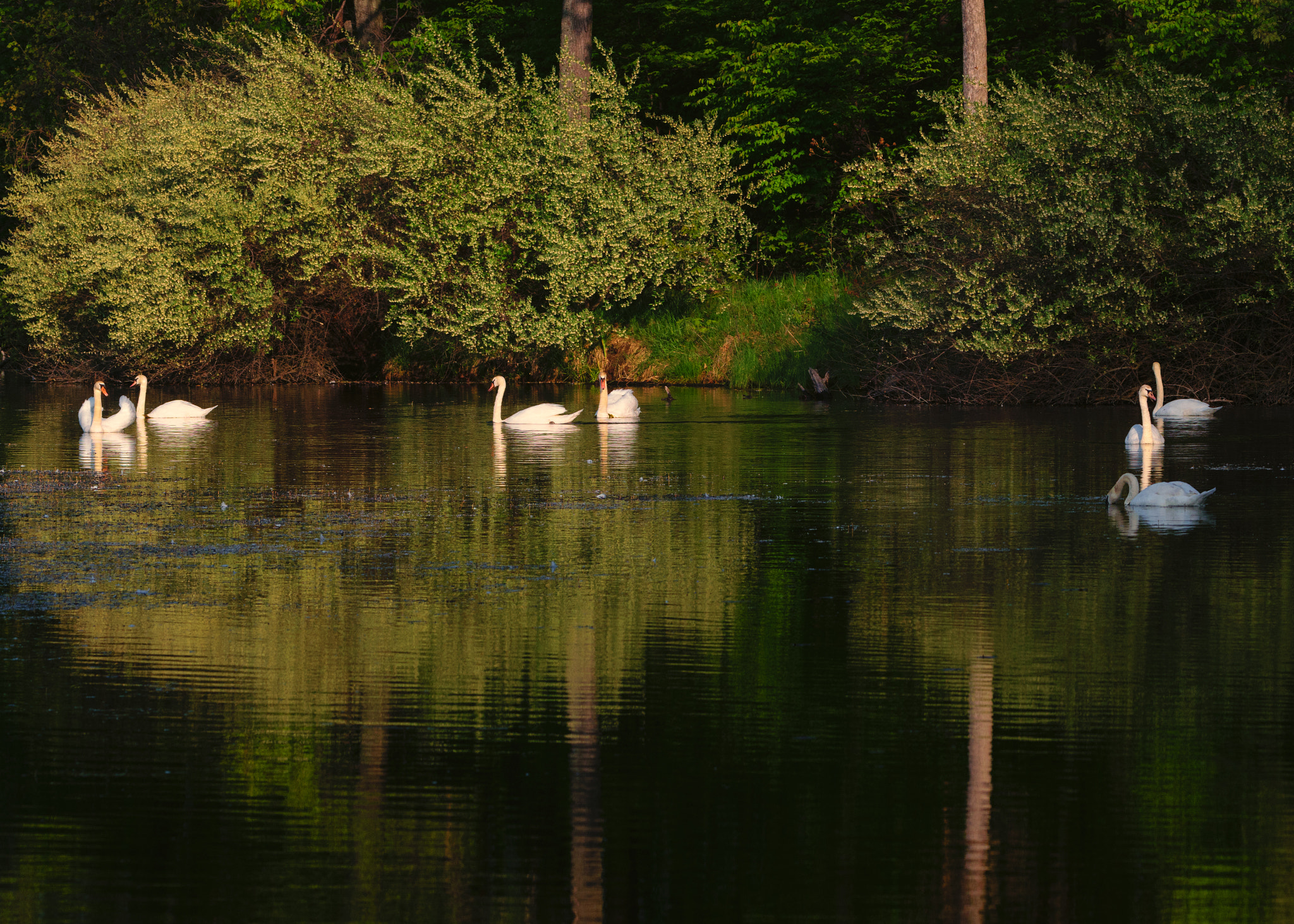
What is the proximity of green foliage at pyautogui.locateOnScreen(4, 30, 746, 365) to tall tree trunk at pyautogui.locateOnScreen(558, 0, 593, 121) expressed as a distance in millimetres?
381

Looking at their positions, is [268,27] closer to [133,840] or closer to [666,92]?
[666,92]

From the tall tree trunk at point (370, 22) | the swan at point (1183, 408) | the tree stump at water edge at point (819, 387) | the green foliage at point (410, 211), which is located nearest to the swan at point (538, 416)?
the tree stump at water edge at point (819, 387)

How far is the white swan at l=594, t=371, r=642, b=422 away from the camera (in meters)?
29.3

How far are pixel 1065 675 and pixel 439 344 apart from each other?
36.6 m

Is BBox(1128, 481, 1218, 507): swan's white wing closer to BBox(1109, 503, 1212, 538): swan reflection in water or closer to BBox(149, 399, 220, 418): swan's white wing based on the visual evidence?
BBox(1109, 503, 1212, 538): swan reflection in water

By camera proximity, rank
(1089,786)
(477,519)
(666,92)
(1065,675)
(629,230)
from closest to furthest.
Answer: (1089,786)
(1065,675)
(477,519)
(629,230)
(666,92)

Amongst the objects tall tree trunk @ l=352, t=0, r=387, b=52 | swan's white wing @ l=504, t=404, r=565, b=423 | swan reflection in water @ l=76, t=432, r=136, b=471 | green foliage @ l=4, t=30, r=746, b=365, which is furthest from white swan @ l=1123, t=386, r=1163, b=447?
tall tree trunk @ l=352, t=0, r=387, b=52

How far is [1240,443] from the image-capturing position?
23578mm

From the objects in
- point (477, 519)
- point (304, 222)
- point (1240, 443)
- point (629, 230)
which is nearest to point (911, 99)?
point (629, 230)

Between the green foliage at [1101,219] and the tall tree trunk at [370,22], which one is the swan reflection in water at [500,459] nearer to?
the green foliage at [1101,219]

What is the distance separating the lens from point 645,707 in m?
8.68

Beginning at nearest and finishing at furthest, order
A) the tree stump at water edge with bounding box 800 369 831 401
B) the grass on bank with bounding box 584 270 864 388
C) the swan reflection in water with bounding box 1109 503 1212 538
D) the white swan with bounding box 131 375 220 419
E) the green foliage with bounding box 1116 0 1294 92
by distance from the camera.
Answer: the swan reflection in water with bounding box 1109 503 1212 538 < the white swan with bounding box 131 375 220 419 < the green foliage with bounding box 1116 0 1294 92 < the tree stump at water edge with bounding box 800 369 831 401 < the grass on bank with bounding box 584 270 864 388

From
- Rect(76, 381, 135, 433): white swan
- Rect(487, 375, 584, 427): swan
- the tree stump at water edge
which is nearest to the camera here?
Rect(76, 381, 135, 433): white swan

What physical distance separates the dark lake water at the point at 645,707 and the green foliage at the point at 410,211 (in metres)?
22.0
